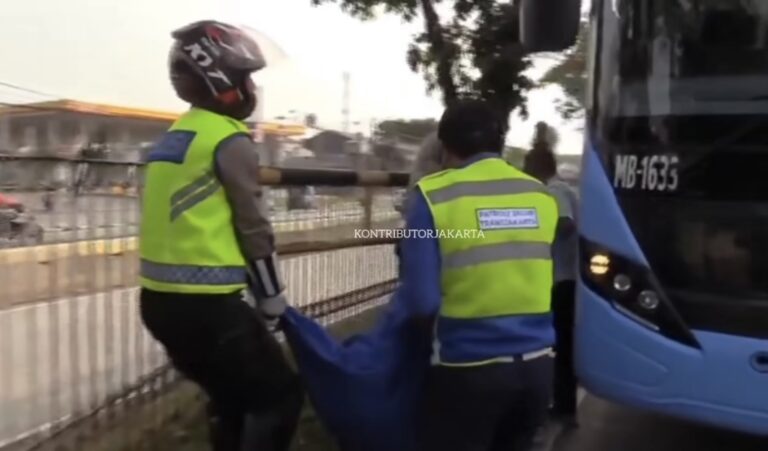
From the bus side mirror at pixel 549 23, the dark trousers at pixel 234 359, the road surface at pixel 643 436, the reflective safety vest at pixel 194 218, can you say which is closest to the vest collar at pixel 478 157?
the reflective safety vest at pixel 194 218

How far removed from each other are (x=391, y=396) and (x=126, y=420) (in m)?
2.05

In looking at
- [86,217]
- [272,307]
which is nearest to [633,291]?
[272,307]

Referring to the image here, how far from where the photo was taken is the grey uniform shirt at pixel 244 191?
3373 millimetres

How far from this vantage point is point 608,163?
5.02m

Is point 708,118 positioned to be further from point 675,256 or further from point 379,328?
point 379,328

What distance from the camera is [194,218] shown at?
3.40 meters

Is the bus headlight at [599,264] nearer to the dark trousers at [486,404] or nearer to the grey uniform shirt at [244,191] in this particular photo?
the dark trousers at [486,404]

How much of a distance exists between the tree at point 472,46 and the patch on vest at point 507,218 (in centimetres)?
783

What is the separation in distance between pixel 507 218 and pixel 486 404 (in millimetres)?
590

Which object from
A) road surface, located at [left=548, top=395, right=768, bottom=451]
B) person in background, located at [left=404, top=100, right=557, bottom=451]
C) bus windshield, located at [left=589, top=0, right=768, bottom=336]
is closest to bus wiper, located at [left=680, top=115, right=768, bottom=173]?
bus windshield, located at [left=589, top=0, right=768, bottom=336]

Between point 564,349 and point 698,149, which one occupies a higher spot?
point 698,149

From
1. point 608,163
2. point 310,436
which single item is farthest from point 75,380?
point 608,163

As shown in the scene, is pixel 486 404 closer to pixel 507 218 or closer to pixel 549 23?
pixel 507 218

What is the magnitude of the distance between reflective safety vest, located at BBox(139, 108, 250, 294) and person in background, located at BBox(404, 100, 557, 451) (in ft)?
2.05
